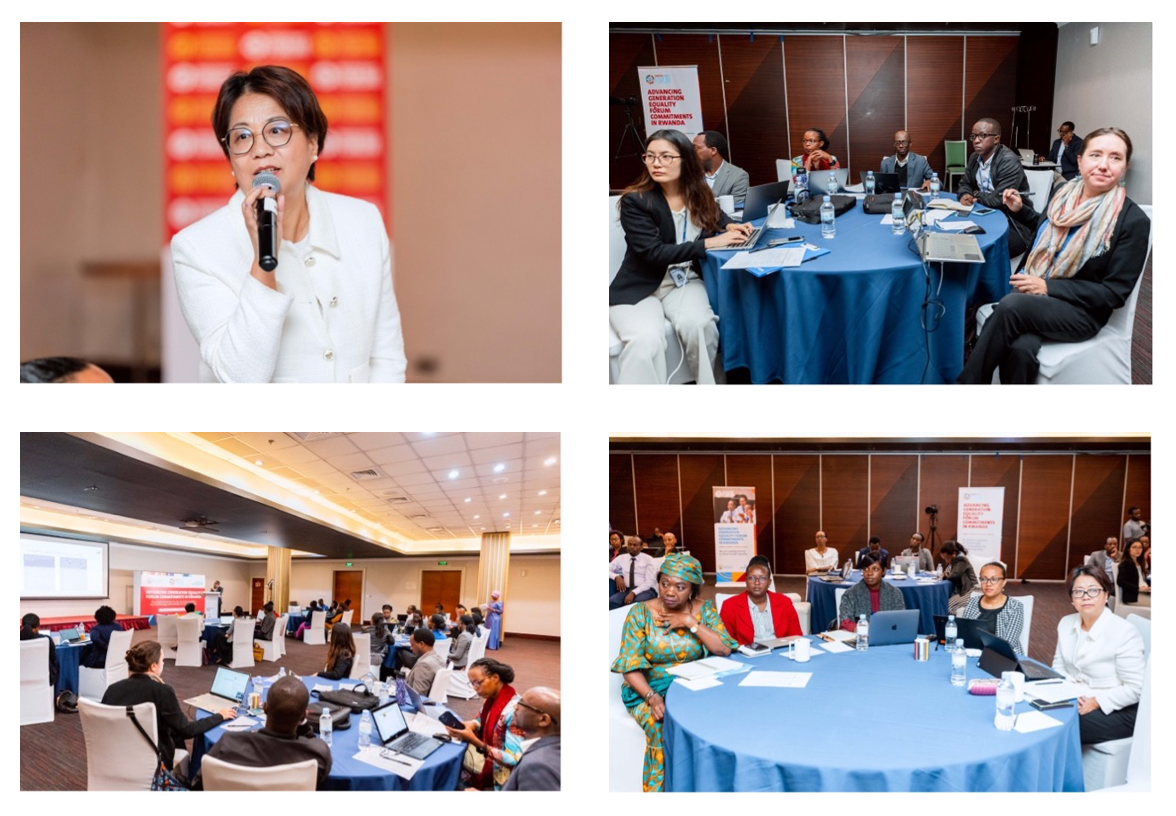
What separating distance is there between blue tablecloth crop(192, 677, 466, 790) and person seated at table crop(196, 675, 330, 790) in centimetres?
2

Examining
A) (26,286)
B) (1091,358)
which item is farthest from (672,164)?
(26,286)

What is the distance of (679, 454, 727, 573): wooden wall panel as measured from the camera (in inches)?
121

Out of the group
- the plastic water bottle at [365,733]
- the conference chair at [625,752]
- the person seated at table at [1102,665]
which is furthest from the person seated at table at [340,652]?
the person seated at table at [1102,665]

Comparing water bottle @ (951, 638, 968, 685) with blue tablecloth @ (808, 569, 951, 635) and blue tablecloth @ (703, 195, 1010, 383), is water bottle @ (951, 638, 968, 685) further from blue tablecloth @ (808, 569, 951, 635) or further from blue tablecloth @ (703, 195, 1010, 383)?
blue tablecloth @ (703, 195, 1010, 383)

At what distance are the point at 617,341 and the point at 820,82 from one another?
→ 5.03 ft

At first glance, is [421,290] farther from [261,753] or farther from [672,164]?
[261,753]

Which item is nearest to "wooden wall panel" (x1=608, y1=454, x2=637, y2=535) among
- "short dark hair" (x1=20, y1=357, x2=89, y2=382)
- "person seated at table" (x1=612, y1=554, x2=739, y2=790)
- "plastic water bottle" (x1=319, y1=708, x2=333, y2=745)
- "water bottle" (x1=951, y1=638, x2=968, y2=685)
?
"person seated at table" (x1=612, y1=554, x2=739, y2=790)

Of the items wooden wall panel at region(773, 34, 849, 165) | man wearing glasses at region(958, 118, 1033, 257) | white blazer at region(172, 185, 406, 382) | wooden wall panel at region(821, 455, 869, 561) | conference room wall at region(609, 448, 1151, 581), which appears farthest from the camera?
wooden wall panel at region(821, 455, 869, 561)

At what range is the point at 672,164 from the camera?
2.61 metres

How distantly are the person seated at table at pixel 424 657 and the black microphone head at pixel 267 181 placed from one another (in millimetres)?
1315

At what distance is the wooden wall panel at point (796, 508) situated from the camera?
3174 millimetres

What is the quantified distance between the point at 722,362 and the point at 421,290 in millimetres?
991
